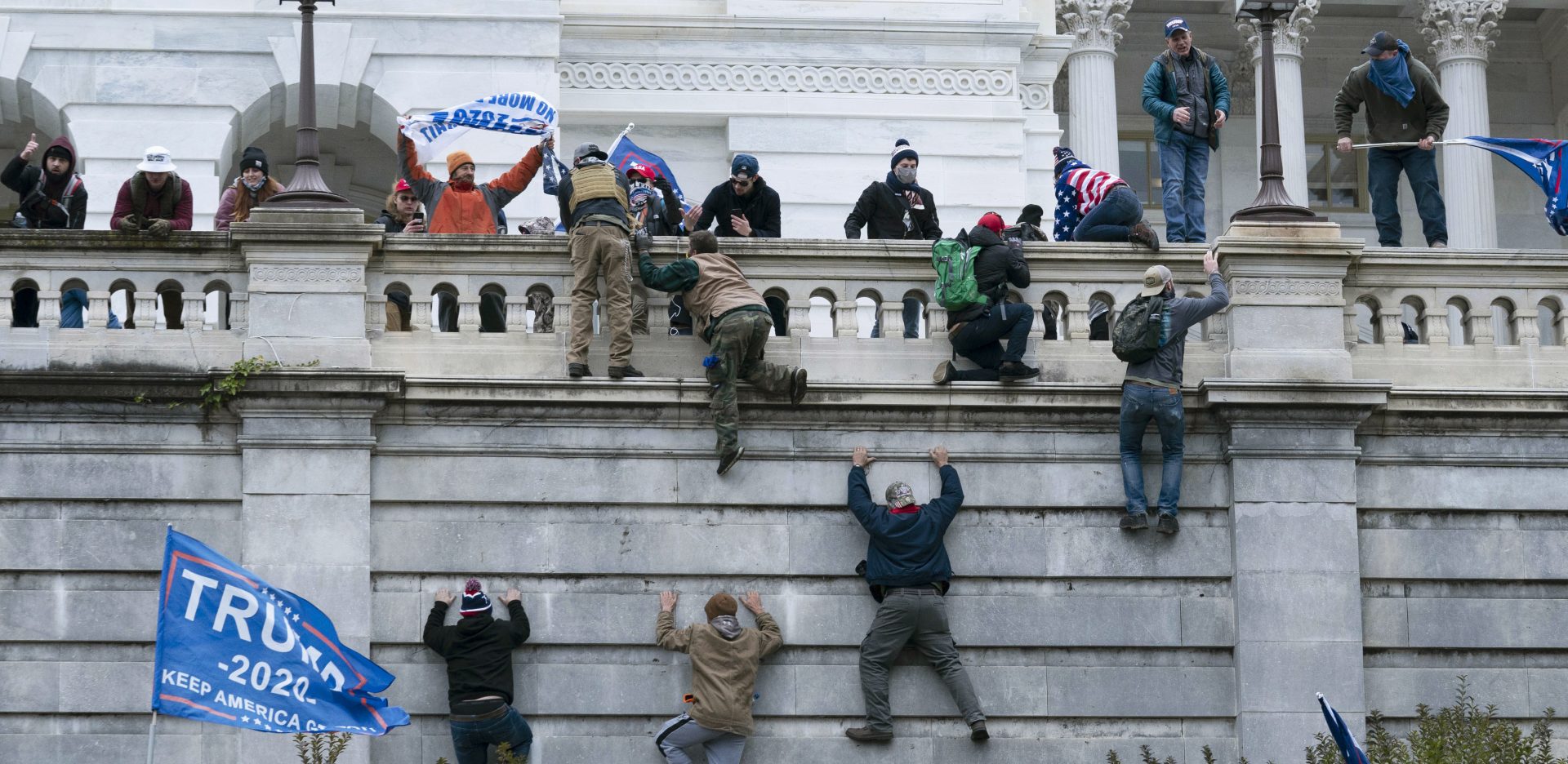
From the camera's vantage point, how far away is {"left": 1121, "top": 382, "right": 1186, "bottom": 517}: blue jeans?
22797mm

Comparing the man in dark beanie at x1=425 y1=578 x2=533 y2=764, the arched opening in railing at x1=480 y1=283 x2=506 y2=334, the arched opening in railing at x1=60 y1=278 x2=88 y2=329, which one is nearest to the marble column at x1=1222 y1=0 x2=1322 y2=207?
the arched opening in railing at x1=480 y1=283 x2=506 y2=334

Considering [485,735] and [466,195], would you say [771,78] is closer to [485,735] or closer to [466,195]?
[466,195]

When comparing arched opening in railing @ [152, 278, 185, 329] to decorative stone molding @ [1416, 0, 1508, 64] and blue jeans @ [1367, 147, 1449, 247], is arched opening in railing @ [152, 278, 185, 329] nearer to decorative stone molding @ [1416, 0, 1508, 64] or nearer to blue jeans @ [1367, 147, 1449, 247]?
blue jeans @ [1367, 147, 1449, 247]

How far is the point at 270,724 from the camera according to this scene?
1969 cm

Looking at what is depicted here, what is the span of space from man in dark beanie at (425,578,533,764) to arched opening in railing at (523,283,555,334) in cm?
263

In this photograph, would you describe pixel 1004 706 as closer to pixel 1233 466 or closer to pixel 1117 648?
pixel 1117 648

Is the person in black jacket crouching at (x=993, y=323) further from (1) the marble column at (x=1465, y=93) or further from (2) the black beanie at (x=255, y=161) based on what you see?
(1) the marble column at (x=1465, y=93)

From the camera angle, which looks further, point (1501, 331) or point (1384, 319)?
point (1501, 331)

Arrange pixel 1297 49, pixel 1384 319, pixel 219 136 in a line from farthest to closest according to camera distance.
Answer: pixel 1297 49 → pixel 219 136 → pixel 1384 319

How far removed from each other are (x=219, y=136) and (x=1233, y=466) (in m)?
14.2

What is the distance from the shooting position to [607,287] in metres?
23.2

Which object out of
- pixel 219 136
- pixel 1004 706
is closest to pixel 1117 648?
pixel 1004 706

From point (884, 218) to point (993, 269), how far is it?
2.42m

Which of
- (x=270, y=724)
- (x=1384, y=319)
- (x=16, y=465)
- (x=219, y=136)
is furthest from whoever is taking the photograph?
(x=219, y=136)
